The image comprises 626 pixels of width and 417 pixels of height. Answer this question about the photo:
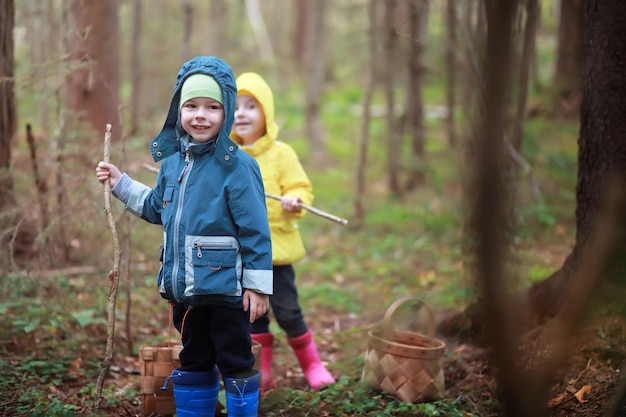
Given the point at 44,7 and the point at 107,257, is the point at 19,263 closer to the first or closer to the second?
the point at 107,257

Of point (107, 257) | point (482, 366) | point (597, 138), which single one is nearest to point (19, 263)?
point (107, 257)

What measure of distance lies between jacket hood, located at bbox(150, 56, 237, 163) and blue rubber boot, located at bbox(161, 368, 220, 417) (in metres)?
1.19

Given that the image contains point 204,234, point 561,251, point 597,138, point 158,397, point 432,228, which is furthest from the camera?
point 432,228

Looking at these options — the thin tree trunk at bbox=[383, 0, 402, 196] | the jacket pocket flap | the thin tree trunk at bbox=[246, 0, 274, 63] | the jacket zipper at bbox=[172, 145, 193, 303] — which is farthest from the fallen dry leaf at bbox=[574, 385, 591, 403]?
the thin tree trunk at bbox=[246, 0, 274, 63]

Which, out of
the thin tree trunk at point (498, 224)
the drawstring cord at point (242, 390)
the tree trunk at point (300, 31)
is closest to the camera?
the thin tree trunk at point (498, 224)

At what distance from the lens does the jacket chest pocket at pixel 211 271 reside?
10.3 feet

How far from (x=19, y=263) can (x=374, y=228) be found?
5.58 m

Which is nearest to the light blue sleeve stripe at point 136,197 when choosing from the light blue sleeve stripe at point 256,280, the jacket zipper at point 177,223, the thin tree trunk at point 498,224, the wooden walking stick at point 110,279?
the wooden walking stick at point 110,279

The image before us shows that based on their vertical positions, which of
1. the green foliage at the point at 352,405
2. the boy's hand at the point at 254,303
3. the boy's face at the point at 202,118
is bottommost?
the green foliage at the point at 352,405

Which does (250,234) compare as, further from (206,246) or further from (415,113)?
(415,113)

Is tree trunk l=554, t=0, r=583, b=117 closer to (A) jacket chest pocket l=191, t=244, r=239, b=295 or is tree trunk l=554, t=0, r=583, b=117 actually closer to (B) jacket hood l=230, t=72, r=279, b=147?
(B) jacket hood l=230, t=72, r=279, b=147

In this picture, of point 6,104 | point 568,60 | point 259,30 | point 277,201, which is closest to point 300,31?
point 259,30

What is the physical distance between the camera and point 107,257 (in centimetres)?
585

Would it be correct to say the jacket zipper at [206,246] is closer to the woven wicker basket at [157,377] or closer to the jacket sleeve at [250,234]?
the jacket sleeve at [250,234]
